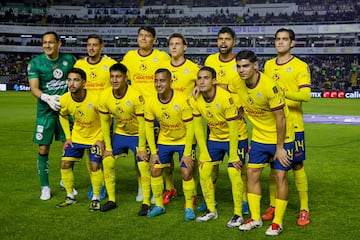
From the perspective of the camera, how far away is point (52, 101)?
721cm

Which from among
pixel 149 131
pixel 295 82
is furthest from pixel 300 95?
pixel 149 131

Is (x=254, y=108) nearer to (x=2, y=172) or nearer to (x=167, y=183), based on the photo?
(x=167, y=183)

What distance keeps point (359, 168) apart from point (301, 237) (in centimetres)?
509

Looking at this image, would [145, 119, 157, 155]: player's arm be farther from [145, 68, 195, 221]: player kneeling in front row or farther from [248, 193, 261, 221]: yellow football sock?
[248, 193, 261, 221]: yellow football sock

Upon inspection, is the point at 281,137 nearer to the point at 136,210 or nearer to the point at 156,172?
the point at 156,172

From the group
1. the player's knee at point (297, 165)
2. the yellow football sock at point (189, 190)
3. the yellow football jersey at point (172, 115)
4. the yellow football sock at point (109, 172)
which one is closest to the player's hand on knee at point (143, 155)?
the yellow football jersey at point (172, 115)

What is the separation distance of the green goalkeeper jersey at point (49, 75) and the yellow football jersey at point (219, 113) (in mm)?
2633

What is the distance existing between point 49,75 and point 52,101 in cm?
61

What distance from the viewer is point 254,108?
5.75 m

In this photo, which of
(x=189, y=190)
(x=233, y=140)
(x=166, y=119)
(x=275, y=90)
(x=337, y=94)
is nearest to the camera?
(x=275, y=90)

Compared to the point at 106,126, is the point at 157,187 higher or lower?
lower

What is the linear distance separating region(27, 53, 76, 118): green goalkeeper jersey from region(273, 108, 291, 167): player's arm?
3.94m

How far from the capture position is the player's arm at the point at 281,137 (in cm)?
547

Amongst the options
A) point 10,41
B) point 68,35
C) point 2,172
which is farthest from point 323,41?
point 2,172
